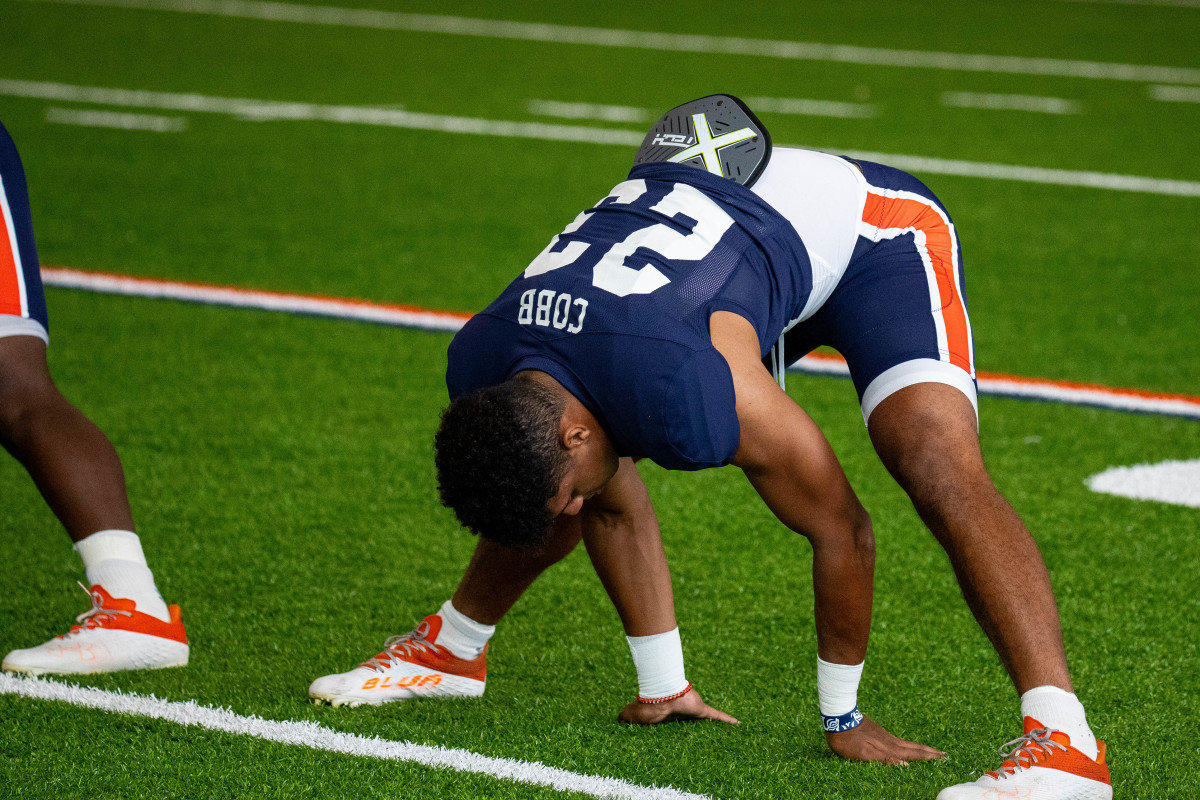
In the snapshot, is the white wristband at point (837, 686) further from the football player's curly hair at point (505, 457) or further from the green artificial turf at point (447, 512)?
the football player's curly hair at point (505, 457)

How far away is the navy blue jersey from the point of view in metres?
2.24

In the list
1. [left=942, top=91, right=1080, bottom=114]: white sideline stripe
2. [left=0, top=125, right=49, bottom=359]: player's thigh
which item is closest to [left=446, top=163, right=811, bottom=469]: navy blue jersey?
[left=0, top=125, right=49, bottom=359]: player's thigh

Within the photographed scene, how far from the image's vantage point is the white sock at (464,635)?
2957 mm

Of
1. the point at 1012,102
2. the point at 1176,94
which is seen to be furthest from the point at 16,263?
the point at 1176,94

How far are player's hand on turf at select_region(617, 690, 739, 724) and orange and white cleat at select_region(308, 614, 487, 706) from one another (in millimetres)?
352

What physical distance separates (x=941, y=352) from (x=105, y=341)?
3.70 m

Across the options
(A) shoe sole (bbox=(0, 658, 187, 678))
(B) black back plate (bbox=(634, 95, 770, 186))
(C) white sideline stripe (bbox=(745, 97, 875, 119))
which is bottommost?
(A) shoe sole (bbox=(0, 658, 187, 678))

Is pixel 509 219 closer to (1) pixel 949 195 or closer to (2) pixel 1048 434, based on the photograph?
(1) pixel 949 195

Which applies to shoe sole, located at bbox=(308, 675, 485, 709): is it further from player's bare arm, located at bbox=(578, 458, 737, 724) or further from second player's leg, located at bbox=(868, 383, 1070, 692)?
second player's leg, located at bbox=(868, 383, 1070, 692)

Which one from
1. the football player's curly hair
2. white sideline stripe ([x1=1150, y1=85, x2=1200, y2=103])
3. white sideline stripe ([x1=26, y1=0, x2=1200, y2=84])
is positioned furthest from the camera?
white sideline stripe ([x1=26, y1=0, x2=1200, y2=84])

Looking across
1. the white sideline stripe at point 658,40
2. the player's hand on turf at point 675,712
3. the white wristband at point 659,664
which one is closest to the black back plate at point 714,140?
the white wristband at point 659,664

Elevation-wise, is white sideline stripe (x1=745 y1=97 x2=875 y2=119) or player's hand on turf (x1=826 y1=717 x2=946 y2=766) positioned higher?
white sideline stripe (x1=745 y1=97 x2=875 y2=119)

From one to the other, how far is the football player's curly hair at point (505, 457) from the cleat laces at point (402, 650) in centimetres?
75

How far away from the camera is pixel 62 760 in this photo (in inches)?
102
